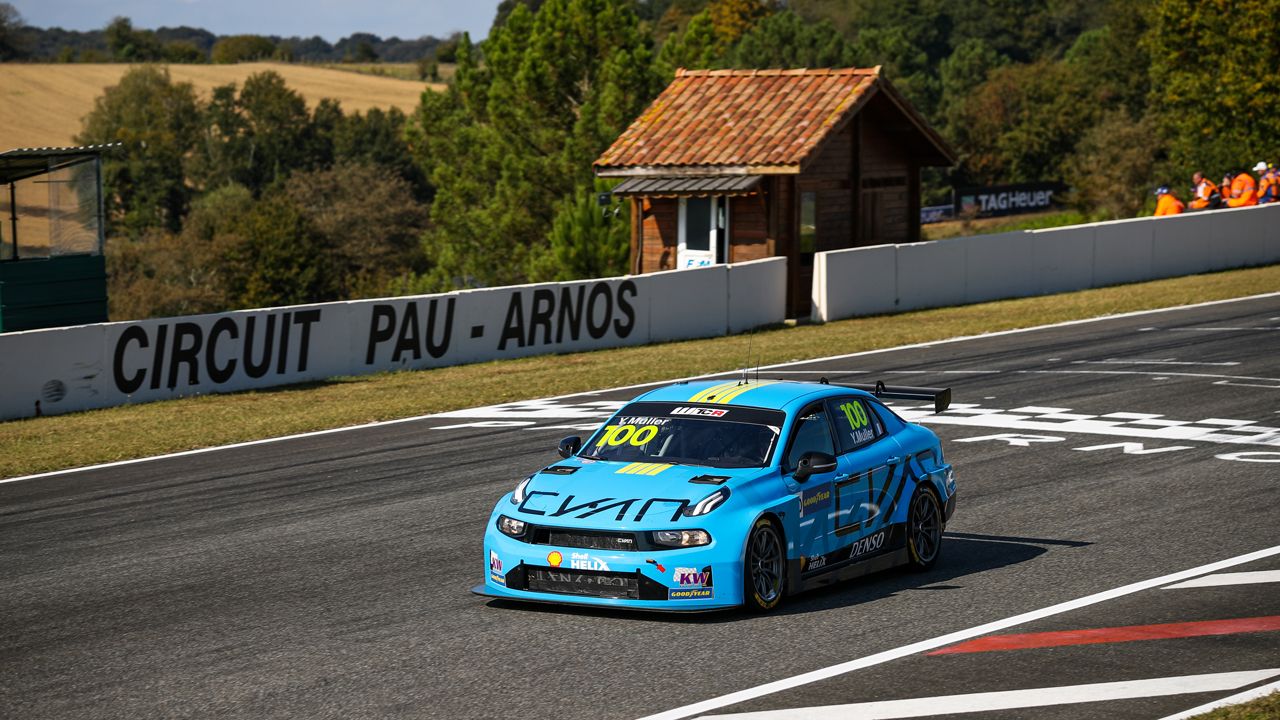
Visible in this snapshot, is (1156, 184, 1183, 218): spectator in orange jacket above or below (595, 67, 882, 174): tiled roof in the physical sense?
below

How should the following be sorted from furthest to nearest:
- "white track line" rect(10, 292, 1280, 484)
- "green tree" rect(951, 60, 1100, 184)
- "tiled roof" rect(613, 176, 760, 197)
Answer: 1. "green tree" rect(951, 60, 1100, 184)
2. "tiled roof" rect(613, 176, 760, 197)
3. "white track line" rect(10, 292, 1280, 484)

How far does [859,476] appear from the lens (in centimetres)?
1185

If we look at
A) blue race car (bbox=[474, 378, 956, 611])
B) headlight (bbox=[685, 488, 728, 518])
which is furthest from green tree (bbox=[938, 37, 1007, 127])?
headlight (bbox=[685, 488, 728, 518])

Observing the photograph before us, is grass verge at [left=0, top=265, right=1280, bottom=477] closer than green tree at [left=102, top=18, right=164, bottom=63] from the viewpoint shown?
Yes

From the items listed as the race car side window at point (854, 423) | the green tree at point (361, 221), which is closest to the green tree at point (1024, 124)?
the green tree at point (361, 221)

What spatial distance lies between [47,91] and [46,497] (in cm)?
13058

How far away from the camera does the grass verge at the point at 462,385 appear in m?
20.6

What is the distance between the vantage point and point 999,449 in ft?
58.9

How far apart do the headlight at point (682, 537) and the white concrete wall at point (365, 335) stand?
1514 centimetres

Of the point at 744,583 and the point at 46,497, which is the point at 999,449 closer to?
the point at 744,583

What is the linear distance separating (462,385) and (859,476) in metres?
14.2

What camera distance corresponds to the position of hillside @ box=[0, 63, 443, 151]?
417 ft

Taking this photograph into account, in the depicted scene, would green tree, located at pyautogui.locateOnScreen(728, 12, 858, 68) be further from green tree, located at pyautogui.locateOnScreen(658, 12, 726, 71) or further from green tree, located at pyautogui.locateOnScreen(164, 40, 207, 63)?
green tree, located at pyautogui.locateOnScreen(164, 40, 207, 63)

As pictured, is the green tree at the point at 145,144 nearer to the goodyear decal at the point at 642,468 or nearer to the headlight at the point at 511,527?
the goodyear decal at the point at 642,468
